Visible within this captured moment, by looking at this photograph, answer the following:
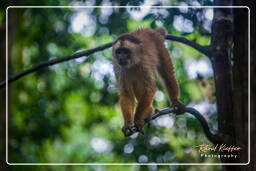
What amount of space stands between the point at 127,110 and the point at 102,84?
0.89 ft

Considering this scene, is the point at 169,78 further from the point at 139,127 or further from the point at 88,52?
the point at 88,52

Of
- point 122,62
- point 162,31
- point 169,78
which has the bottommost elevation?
point 169,78

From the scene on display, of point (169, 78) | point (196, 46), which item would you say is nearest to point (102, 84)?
point (169, 78)

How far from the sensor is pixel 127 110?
10.2 ft

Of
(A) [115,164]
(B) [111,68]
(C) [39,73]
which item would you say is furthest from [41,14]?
(A) [115,164]

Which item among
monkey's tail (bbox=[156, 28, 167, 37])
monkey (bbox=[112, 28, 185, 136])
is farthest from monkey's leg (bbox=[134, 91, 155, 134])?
monkey's tail (bbox=[156, 28, 167, 37])

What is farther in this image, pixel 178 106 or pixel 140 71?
pixel 140 71

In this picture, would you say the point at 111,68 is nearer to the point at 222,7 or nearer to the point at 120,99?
the point at 120,99

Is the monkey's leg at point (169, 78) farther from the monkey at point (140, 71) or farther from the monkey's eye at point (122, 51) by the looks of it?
the monkey's eye at point (122, 51)

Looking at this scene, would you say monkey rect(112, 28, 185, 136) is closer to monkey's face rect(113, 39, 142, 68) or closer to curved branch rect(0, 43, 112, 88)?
monkey's face rect(113, 39, 142, 68)

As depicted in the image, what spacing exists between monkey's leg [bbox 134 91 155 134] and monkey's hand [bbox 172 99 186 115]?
17 centimetres

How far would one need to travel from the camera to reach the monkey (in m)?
3.01

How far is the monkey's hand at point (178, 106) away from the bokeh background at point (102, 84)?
0.05 metres

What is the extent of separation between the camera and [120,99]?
3131 mm
